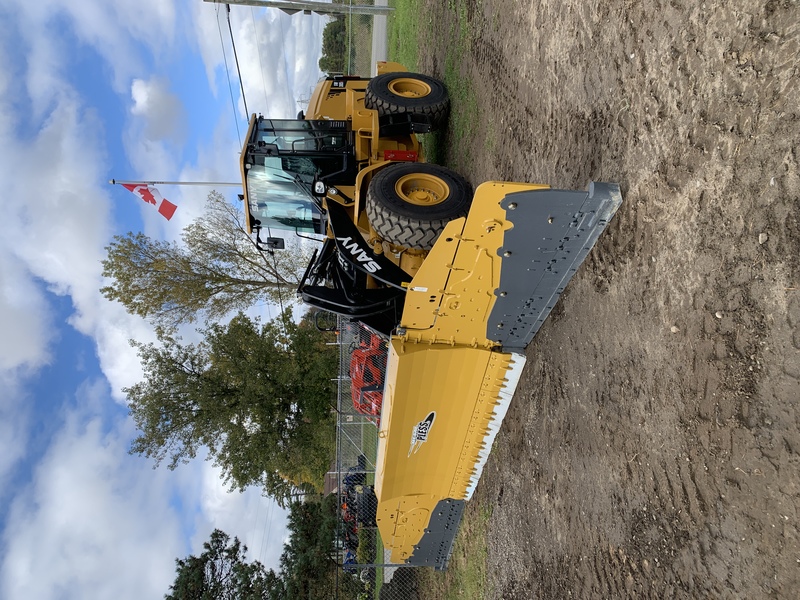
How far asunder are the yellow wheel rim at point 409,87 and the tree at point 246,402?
6775 millimetres

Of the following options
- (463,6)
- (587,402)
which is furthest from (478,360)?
(463,6)

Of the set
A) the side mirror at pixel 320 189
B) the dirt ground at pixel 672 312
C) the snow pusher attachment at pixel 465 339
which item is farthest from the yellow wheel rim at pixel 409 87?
the snow pusher attachment at pixel 465 339

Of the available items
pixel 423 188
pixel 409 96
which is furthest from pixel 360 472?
pixel 409 96

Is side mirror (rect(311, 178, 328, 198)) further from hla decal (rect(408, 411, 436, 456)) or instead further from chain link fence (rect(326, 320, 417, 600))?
hla decal (rect(408, 411, 436, 456))

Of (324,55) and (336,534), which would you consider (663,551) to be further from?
(324,55)

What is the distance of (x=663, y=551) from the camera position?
3.19 meters

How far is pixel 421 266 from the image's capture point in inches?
165

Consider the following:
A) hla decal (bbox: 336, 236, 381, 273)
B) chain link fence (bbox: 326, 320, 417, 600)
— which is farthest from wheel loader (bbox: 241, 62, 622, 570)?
chain link fence (bbox: 326, 320, 417, 600)

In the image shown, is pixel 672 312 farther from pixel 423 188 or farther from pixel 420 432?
pixel 423 188

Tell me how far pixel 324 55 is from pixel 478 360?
28.6 metres

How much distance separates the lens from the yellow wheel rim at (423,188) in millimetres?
5473

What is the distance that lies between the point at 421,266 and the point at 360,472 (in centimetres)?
763

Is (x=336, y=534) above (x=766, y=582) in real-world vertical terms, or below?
below

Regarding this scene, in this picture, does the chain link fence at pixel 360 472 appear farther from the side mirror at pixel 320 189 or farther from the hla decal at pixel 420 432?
the side mirror at pixel 320 189
